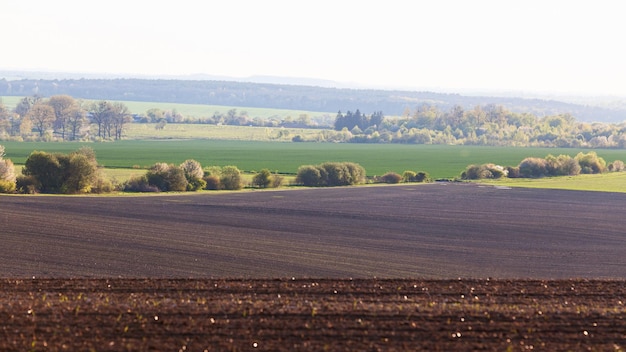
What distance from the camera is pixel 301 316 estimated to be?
18.8 metres

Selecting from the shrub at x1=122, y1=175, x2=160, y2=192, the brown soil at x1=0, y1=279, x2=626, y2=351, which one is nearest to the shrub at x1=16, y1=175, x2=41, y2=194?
the shrub at x1=122, y1=175, x2=160, y2=192

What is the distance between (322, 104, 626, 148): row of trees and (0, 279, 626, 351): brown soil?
134792 mm

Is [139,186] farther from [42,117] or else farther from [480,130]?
[480,130]

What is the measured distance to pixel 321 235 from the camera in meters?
38.8

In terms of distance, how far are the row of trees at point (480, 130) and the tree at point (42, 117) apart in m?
42.5

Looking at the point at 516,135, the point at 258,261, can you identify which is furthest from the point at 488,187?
the point at 516,135

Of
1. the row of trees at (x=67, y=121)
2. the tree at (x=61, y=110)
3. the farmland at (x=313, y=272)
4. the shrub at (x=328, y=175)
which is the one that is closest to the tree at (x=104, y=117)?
the row of trees at (x=67, y=121)

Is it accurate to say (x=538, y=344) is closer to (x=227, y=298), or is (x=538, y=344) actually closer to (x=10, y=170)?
(x=227, y=298)

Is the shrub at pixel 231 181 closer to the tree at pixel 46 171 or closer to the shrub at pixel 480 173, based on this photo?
the tree at pixel 46 171

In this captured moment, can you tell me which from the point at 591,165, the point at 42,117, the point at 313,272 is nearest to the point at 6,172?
the point at 313,272

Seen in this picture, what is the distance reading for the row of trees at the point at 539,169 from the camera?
82.3 metres

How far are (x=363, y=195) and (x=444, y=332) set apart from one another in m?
41.3

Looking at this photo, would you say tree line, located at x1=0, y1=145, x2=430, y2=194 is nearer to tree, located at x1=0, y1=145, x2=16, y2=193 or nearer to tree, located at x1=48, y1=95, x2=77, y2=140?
tree, located at x1=0, y1=145, x2=16, y2=193

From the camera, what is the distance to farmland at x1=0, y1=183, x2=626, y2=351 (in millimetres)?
17516
